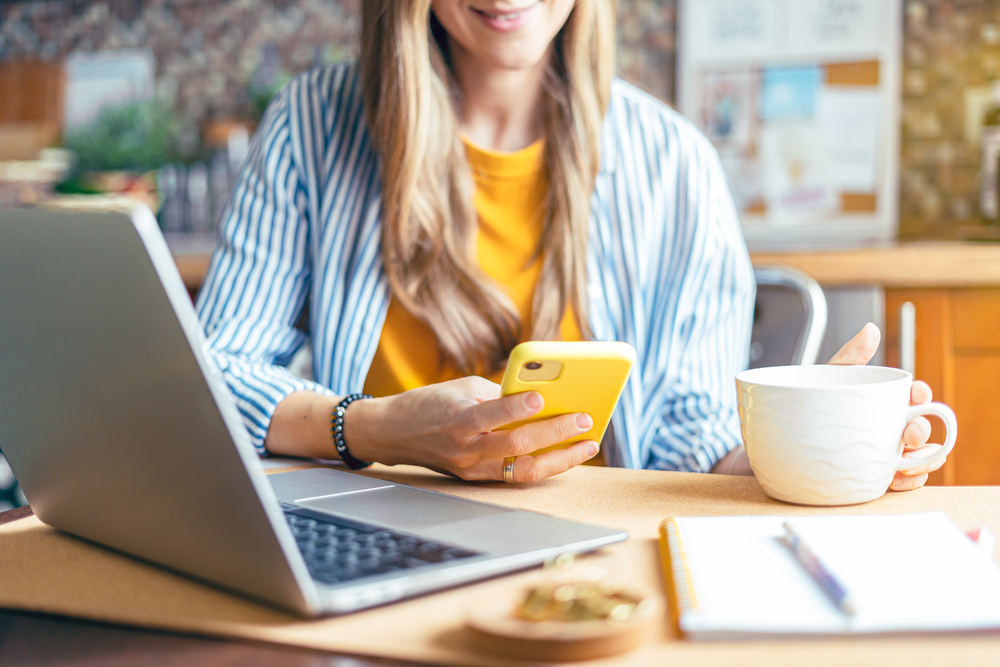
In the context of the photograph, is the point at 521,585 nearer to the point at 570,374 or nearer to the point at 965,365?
the point at 570,374

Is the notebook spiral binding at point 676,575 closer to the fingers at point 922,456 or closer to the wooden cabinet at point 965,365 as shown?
the fingers at point 922,456

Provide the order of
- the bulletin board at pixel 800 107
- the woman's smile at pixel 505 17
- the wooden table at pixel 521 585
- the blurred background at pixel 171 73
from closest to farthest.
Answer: the wooden table at pixel 521 585 → the woman's smile at pixel 505 17 → the bulletin board at pixel 800 107 → the blurred background at pixel 171 73

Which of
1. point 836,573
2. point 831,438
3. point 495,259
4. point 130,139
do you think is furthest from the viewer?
point 130,139

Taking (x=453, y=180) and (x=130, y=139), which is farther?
(x=130, y=139)

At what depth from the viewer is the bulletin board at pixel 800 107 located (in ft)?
7.25

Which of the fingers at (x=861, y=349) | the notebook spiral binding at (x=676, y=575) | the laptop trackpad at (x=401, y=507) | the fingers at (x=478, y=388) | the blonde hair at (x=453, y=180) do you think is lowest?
the laptop trackpad at (x=401, y=507)

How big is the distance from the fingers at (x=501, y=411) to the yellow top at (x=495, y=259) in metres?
0.43

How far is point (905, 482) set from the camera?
640 mm

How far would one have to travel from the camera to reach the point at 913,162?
2.21 meters

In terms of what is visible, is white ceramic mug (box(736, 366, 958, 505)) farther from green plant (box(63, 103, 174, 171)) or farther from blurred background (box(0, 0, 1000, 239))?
green plant (box(63, 103, 174, 171))

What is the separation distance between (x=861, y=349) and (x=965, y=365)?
1.24 metres

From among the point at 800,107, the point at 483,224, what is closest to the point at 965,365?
the point at 800,107

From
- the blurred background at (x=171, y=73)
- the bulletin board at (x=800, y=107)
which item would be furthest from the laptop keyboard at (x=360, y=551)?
the blurred background at (x=171, y=73)

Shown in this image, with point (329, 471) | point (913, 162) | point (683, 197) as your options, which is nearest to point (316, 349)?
point (329, 471)
